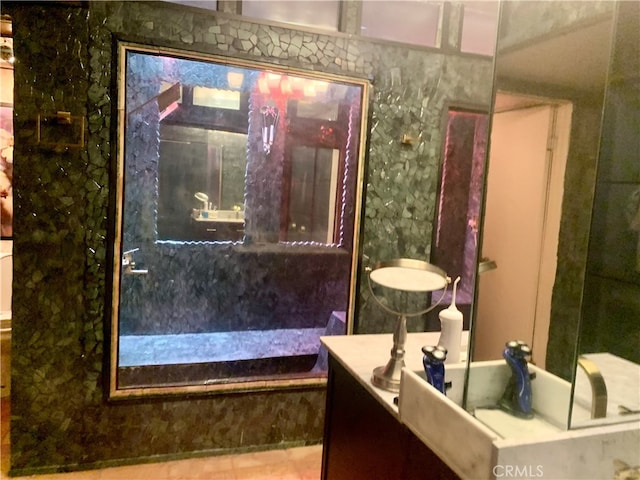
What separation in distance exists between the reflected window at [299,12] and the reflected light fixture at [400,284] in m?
1.60

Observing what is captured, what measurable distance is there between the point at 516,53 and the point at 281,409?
2.20 meters

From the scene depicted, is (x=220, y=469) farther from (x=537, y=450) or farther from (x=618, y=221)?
(x=618, y=221)

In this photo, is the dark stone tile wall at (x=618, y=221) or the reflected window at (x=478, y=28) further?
the reflected window at (x=478, y=28)

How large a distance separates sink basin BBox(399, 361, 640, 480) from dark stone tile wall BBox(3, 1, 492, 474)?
1.48 metres

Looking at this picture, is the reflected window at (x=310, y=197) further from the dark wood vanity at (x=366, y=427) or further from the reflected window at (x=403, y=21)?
the dark wood vanity at (x=366, y=427)

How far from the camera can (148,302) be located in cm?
379

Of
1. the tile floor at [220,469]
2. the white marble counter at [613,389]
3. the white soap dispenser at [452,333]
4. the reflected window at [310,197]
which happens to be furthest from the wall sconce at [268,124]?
the white marble counter at [613,389]

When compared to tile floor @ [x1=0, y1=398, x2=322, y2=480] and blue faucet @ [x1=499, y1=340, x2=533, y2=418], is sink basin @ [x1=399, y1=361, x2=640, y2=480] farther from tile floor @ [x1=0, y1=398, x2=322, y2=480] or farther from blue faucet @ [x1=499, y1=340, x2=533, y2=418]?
tile floor @ [x1=0, y1=398, x2=322, y2=480]

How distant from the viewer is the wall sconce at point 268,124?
153 inches

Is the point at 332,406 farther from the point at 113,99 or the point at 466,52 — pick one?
the point at 466,52

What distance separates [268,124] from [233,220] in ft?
2.68

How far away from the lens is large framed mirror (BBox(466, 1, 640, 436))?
109 cm

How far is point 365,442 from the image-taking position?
160 cm

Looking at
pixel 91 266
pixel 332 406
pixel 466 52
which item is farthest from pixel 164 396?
pixel 466 52
